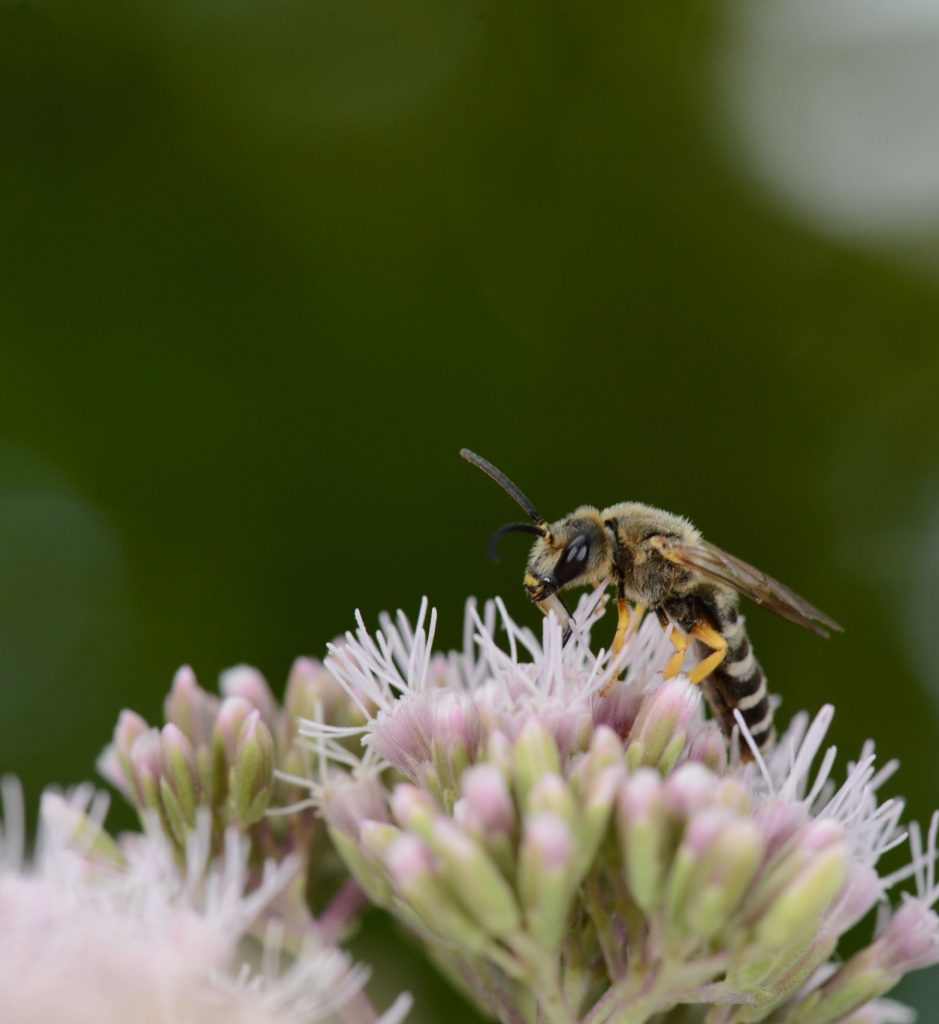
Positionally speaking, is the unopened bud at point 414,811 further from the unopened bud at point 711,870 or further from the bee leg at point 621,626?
the bee leg at point 621,626

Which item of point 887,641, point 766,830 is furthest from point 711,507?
point 766,830

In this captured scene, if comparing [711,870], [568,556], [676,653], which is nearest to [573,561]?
[568,556]

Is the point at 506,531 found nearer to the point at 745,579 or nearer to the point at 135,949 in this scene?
the point at 745,579

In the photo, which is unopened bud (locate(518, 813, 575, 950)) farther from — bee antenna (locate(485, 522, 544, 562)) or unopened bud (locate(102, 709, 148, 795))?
unopened bud (locate(102, 709, 148, 795))

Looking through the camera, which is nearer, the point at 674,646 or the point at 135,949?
the point at 135,949

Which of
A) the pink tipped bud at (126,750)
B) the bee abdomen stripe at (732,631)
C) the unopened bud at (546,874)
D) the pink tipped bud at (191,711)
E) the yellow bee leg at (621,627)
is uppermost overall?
the bee abdomen stripe at (732,631)

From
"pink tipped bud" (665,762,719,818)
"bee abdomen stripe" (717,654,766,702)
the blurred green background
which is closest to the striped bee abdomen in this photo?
"bee abdomen stripe" (717,654,766,702)

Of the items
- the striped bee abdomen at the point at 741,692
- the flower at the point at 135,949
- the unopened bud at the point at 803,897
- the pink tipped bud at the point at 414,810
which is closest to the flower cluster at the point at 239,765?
the flower at the point at 135,949
